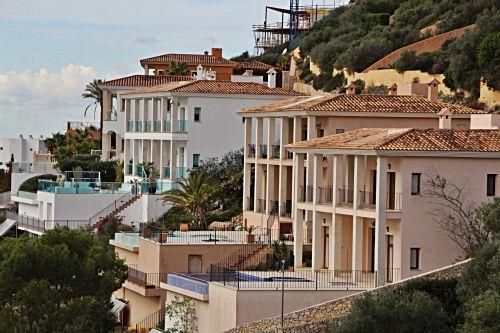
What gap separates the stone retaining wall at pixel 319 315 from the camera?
143 feet

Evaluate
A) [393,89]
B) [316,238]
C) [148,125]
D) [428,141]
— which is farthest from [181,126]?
[428,141]

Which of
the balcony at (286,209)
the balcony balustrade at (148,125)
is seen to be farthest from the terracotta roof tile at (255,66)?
the balcony at (286,209)

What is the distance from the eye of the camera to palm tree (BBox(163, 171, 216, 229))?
6719cm

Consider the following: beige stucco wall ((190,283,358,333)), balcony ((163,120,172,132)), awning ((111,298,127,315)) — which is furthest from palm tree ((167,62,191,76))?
beige stucco wall ((190,283,358,333))

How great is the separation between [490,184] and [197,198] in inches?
812

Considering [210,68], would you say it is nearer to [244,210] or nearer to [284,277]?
[244,210]

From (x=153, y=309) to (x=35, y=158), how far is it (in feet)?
161

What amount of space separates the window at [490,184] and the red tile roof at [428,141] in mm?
875

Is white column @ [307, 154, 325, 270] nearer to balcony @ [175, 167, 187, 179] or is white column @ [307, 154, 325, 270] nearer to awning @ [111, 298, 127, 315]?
awning @ [111, 298, 127, 315]

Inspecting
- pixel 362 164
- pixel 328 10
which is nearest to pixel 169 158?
pixel 362 164

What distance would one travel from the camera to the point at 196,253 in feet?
183

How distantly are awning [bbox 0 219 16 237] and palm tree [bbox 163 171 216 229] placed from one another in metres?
12.8

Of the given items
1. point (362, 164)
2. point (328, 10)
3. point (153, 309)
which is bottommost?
point (153, 309)

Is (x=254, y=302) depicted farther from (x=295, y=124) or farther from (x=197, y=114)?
(x=197, y=114)
